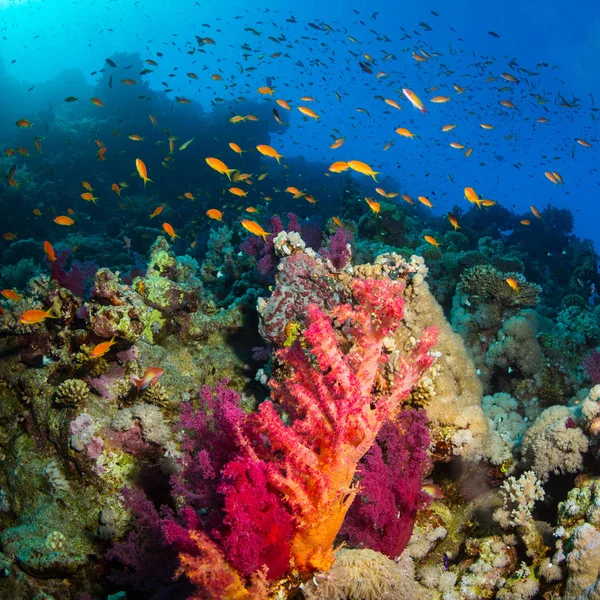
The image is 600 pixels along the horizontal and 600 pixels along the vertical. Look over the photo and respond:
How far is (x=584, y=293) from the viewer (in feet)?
45.0

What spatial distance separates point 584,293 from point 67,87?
53.6 meters

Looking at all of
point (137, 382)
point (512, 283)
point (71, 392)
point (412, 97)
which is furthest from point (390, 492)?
point (412, 97)

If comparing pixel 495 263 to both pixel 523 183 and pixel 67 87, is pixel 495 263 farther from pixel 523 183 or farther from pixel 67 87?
pixel 523 183

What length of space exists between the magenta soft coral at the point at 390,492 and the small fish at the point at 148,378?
251 centimetres

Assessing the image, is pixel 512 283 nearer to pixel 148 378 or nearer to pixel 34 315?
pixel 148 378

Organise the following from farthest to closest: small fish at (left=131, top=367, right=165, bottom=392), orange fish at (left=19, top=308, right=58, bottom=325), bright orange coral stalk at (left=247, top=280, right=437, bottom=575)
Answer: orange fish at (left=19, top=308, right=58, bottom=325), small fish at (left=131, top=367, right=165, bottom=392), bright orange coral stalk at (left=247, top=280, right=437, bottom=575)

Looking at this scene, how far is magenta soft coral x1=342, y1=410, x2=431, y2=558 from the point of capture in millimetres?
2889

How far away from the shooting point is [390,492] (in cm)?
301

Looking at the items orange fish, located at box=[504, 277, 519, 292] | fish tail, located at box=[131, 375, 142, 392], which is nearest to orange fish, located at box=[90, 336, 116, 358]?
fish tail, located at box=[131, 375, 142, 392]

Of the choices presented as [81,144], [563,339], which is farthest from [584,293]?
[81,144]

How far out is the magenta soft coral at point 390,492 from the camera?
2889mm

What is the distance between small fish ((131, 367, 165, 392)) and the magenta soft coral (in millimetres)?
2509

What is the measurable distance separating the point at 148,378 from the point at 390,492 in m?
2.84

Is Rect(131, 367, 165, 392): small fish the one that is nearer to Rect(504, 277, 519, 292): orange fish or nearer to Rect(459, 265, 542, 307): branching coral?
Rect(459, 265, 542, 307): branching coral
